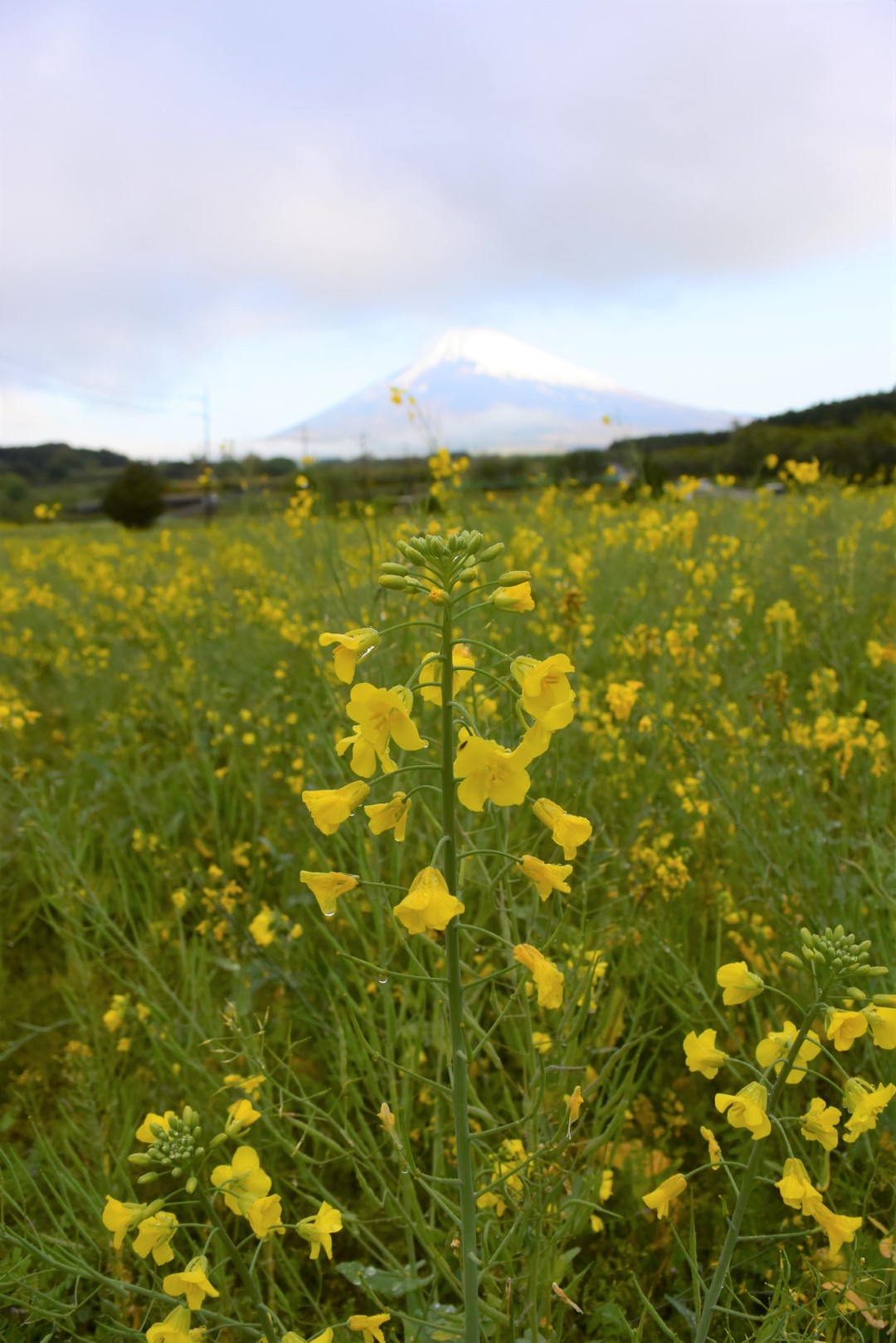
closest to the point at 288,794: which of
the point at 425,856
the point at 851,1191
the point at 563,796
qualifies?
the point at 425,856

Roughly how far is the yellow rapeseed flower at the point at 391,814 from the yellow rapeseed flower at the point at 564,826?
0.17 meters

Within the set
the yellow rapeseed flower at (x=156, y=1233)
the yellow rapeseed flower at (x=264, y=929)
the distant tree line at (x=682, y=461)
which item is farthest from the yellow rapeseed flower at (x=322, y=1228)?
the distant tree line at (x=682, y=461)

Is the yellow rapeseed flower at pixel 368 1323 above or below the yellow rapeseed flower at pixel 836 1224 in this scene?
below

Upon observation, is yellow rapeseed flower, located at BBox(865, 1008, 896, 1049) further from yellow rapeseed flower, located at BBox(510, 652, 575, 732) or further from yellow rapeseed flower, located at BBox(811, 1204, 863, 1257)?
yellow rapeseed flower, located at BBox(510, 652, 575, 732)

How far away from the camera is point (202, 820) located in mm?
3342

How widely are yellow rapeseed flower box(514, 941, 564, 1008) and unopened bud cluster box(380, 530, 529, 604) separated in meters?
0.45

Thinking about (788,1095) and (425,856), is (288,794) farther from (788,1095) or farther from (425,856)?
(788,1095)

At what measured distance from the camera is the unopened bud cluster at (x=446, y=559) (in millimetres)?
1014

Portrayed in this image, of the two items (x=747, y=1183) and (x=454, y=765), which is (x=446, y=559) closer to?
(x=454, y=765)

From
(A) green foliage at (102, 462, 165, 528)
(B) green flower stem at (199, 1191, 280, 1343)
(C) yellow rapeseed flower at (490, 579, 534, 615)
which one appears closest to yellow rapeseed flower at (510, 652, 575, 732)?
(C) yellow rapeseed flower at (490, 579, 534, 615)

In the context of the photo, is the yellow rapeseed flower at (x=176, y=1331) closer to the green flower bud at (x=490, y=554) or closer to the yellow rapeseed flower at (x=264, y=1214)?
the yellow rapeseed flower at (x=264, y=1214)

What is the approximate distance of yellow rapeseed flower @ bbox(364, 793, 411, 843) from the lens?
0.98 m

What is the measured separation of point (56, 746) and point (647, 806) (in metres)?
3.32

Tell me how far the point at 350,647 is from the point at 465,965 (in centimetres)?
63
